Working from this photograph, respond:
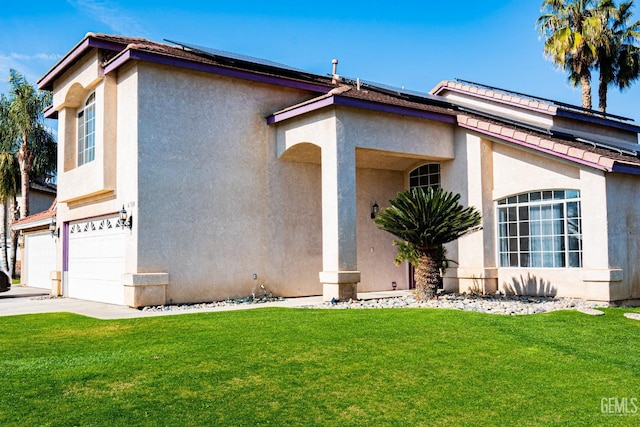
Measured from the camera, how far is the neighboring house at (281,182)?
1478 centimetres

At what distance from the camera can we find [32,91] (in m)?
32.9

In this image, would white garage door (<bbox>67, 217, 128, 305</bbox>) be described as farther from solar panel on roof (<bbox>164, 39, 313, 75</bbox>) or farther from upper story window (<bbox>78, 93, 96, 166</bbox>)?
solar panel on roof (<bbox>164, 39, 313, 75</bbox>)

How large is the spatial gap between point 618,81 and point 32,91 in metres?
30.7

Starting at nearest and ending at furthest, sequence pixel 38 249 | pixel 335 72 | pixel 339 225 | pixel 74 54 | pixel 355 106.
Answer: pixel 339 225 < pixel 355 106 < pixel 74 54 < pixel 335 72 < pixel 38 249

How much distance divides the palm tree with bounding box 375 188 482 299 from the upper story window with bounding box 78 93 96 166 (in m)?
9.12

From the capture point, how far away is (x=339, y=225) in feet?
48.6

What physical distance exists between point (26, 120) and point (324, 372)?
30.1 metres

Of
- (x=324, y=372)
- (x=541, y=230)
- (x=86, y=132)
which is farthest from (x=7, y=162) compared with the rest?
(x=324, y=372)

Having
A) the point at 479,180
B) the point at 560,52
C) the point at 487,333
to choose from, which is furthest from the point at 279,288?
the point at 560,52

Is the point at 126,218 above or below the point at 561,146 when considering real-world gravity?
below

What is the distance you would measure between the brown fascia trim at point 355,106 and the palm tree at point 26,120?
21.0m

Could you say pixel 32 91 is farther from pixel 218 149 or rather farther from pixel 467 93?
pixel 467 93

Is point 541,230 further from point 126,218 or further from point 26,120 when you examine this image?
point 26,120

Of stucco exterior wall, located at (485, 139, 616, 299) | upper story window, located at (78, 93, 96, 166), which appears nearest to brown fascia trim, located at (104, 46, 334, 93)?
upper story window, located at (78, 93, 96, 166)
